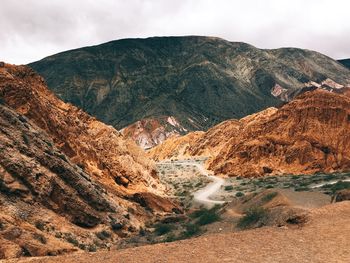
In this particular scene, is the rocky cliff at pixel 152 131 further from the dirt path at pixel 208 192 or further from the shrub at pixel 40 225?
the shrub at pixel 40 225

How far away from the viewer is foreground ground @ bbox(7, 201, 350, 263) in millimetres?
12461

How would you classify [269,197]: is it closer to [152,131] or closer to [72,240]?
[72,240]

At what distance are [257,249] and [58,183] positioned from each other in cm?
1397

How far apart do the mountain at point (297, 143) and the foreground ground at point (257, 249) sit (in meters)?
46.9

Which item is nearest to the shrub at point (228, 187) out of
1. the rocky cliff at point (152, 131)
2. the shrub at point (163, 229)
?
the shrub at point (163, 229)

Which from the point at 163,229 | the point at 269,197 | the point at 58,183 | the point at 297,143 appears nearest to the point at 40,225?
the point at 58,183

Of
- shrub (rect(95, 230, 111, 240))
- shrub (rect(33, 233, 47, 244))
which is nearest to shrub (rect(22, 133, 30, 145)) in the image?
shrub (rect(95, 230, 111, 240))

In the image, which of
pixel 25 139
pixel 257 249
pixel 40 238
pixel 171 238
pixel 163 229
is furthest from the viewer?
pixel 163 229

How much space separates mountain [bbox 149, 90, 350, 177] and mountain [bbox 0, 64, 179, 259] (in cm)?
2674

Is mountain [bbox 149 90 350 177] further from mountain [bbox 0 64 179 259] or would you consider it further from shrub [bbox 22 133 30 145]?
shrub [bbox 22 133 30 145]

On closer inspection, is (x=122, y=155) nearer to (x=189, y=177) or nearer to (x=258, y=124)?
(x=189, y=177)

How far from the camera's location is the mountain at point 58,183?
19.4 meters

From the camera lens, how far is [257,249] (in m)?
13.2

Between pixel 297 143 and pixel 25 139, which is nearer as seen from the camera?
pixel 25 139
